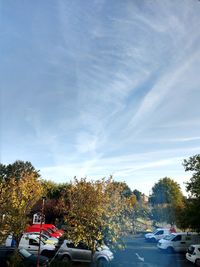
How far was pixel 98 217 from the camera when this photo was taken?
1507 cm

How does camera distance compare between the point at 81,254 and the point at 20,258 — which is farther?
the point at 81,254

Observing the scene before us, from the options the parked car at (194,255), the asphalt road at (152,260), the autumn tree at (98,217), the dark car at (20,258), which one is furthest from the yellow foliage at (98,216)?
the parked car at (194,255)

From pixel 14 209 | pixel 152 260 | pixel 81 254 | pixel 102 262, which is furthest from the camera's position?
pixel 152 260

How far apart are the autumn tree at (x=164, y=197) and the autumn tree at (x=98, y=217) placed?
106 feet

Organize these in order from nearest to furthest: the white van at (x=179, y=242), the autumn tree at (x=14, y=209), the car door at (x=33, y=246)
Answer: the autumn tree at (x=14, y=209)
the car door at (x=33, y=246)
the white van at (x=179, y=242)

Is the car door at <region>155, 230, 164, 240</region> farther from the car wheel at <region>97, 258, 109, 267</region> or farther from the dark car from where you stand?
the dark car

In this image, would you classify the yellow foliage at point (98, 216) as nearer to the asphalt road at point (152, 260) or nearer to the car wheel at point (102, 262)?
the car wheel at point (102, 262)

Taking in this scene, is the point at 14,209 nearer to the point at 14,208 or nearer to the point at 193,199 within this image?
the point at 14,208

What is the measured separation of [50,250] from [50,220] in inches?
917

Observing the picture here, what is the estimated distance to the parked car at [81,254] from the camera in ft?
54.3

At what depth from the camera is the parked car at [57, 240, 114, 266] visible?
16547mm

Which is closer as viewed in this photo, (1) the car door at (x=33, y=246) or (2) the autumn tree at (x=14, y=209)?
(2) the autumn tree at (x=14, y=209)

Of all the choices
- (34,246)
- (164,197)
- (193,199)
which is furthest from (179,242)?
(164,197)

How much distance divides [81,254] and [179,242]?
9351 mm
